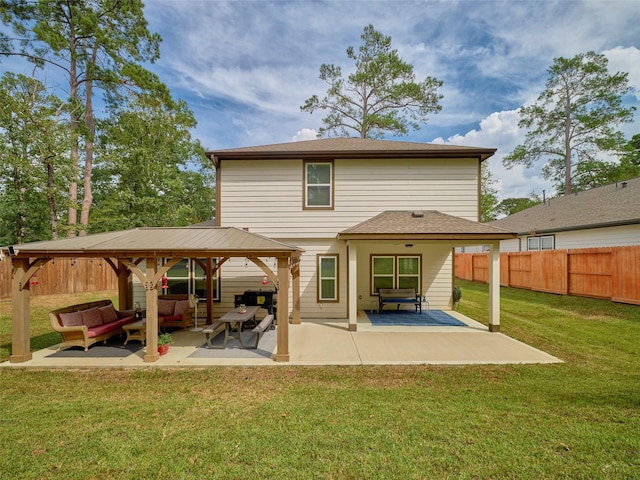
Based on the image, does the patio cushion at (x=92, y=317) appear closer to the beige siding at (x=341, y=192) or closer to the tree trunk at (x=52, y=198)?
the beige siding at (x=341, y=192)

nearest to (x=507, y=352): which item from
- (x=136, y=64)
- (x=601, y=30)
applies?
(x=601, y=30)

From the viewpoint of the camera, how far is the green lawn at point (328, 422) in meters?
2.89

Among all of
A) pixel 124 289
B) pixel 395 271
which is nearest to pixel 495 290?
pixel 395 271

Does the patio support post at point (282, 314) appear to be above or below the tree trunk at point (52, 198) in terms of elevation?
below

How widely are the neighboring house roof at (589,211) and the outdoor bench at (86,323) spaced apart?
728 inches

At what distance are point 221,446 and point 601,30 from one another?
74.4 ft

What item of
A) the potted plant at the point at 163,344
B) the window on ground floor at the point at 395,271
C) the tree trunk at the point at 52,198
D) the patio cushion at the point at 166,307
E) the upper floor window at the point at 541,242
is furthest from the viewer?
the upper floor window at the point at 541,242

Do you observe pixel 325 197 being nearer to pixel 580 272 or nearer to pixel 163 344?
pixel 163 344

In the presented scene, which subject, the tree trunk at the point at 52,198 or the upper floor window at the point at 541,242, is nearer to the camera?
the tree trunk at the point at 52,198

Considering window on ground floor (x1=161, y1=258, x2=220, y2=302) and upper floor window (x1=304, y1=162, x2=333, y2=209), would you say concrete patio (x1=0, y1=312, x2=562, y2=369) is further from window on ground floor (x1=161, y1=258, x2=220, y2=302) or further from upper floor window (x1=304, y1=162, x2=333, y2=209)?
upper floor window (x1=304, y1=162, x2=333, y2=209)

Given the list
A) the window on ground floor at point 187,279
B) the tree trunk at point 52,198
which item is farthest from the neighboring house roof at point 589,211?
the tree trunk at point 52,198

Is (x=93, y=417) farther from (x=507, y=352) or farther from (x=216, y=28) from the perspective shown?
(x=216, y=28)

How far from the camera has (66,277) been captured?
14484 mm

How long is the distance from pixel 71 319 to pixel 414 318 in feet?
29.9
